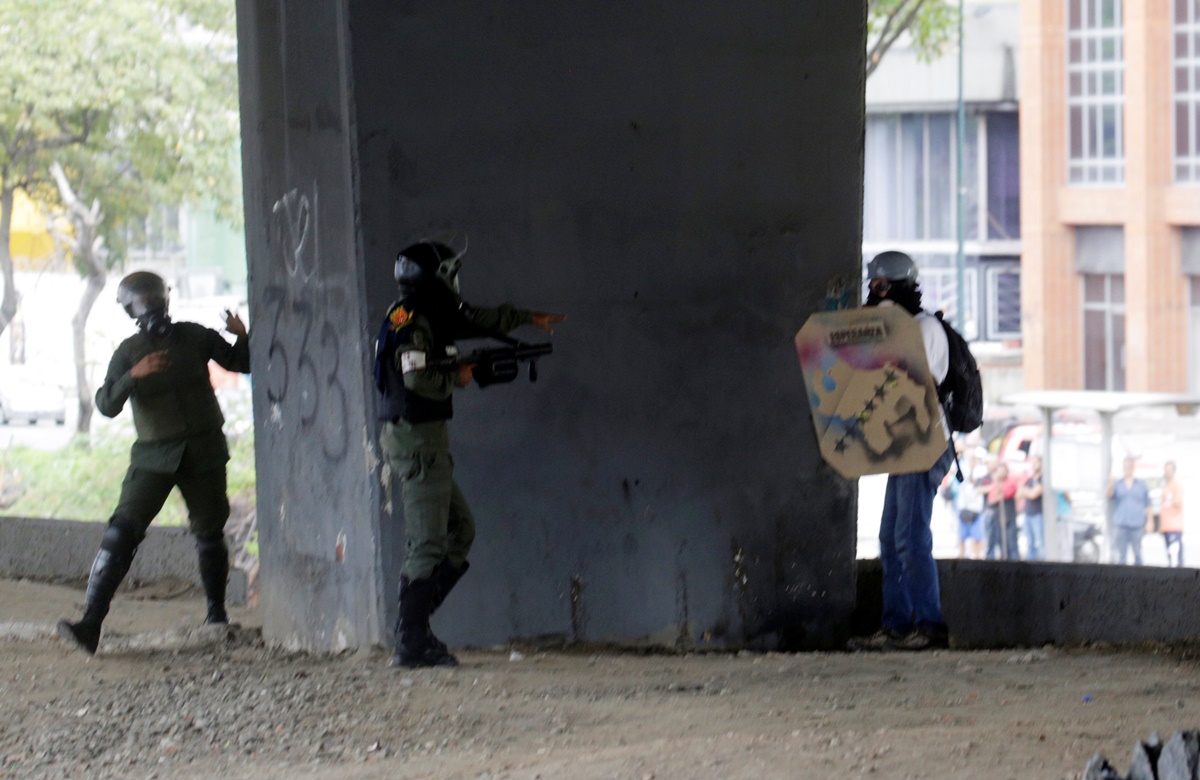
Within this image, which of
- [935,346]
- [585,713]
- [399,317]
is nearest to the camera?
[585,713]

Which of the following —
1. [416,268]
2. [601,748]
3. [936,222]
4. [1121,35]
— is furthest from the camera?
[936,222]

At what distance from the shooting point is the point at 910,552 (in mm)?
6520

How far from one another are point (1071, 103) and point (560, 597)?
54.9 ft

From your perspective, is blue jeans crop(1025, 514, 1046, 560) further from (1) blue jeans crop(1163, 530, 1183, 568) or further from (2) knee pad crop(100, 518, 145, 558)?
(2) knee pad crop(100, 518, 145, 558)

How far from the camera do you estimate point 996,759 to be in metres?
4.24

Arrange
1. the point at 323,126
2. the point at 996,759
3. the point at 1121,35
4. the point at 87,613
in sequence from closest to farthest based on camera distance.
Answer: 1. the point at 996,759
2. the point at 323,126
3. the point at 87,613
4. the point at 1121,35

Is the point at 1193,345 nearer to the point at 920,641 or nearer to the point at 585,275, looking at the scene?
the point at 920,641

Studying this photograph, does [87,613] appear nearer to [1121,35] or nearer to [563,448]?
[563,448]

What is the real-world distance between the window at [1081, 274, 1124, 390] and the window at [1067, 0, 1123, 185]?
1.41 metres

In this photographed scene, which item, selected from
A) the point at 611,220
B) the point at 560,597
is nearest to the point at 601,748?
the point at 560,597

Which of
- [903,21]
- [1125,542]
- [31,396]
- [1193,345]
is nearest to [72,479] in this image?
[31,396]

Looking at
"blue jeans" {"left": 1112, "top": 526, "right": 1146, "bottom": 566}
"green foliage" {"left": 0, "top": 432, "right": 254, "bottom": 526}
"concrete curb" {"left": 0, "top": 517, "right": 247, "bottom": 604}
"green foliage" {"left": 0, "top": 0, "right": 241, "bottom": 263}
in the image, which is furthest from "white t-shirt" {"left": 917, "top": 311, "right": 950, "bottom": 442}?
"green foliage" {"left": 0, "top": 432, "right": 254, "bottom": 526}

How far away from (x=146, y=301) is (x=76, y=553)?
3.32 m

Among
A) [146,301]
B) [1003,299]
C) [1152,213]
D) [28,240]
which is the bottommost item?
[146,301]
